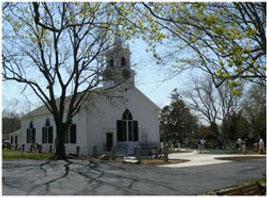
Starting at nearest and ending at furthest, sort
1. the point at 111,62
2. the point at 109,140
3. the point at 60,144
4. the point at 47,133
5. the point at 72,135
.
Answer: the point at 60,144, the point at 111,62, the point at 109,140, the point at 72,135, the point at 47,133

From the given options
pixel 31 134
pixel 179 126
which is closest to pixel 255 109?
pixel 179 126

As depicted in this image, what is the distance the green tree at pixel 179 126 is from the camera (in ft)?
210

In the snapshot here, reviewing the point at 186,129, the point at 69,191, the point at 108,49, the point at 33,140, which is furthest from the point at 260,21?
the point at 186,129

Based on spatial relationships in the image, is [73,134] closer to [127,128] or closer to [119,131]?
[119,131]

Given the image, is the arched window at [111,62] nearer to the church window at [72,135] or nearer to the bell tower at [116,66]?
the bell tower at [116,66]

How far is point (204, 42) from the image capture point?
1010 centimetres

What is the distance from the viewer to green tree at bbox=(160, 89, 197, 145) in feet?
210

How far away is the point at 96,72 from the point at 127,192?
813 inches

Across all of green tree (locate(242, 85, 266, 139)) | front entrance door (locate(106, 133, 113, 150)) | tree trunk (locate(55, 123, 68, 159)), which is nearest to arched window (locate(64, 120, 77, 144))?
front entrance door (locate(106, 133, 113, 150))

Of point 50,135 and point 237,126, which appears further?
point 237,126

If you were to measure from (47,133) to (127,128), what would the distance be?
414 inches

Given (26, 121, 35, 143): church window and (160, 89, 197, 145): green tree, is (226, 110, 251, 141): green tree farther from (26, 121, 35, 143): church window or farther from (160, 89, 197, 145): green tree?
(26, 121, 35, 143): church window

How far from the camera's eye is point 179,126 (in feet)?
211

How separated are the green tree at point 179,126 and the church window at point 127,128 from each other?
25294 millimetres
